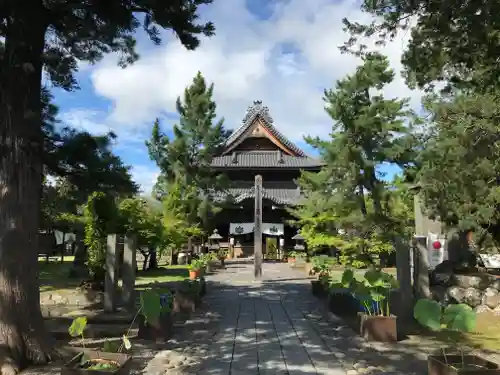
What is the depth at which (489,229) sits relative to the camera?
12.0 m

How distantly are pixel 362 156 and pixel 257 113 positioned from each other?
44.6 ft

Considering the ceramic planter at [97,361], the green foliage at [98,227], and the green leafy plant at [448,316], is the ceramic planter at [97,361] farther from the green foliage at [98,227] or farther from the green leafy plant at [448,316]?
the green foliage at [98,227]

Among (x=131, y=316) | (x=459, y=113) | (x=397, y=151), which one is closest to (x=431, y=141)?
(x=459, y=113)

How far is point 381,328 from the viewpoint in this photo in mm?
6512

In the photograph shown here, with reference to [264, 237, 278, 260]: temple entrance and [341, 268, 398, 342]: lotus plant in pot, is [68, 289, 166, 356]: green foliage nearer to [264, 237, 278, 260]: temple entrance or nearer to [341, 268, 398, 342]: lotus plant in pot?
[341, 268, 398, 342]: lotus plant in pot

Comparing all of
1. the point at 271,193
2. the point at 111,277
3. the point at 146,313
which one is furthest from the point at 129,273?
the point at 271,193

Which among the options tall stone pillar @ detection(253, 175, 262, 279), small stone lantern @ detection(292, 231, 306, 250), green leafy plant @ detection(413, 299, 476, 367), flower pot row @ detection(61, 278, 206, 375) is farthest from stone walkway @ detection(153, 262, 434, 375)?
small stone lantern @ detection(292, 231, 306, 250)

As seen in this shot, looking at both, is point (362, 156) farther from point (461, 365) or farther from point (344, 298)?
point (461, 365)

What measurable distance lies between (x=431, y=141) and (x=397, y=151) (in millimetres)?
6788

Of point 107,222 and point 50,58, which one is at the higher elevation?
point 50,58

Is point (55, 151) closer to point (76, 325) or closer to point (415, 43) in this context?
point (76, 325)

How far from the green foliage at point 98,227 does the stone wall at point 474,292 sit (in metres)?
7.63

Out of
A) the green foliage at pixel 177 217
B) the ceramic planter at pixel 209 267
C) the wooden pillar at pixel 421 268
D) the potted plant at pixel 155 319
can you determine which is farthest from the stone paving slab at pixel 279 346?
the ceramic planter at pixel 209 267

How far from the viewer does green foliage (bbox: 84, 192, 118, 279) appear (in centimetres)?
984
